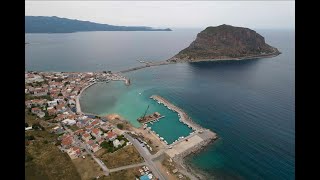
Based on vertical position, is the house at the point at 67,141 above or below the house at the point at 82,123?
below

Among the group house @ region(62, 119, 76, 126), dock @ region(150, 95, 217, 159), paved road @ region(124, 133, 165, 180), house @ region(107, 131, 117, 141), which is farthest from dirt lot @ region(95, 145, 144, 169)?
house @ region(62, 119, 76, 126)

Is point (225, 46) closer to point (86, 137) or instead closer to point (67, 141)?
point (86, 137)

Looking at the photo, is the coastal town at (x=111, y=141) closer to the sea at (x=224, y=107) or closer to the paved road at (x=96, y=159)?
the paved road at (x=96, y=159)

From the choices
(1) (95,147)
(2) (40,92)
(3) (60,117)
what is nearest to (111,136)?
(1) (95,147)

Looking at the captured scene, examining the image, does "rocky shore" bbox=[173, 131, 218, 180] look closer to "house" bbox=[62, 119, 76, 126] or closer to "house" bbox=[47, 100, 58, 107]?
"house" bbox=[62, 119, 76, 126]

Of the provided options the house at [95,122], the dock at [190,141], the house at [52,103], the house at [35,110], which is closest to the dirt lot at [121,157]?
the dock at [190,141]

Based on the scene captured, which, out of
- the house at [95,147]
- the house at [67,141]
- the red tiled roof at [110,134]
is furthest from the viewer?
the red tiled roof at [110,134]
